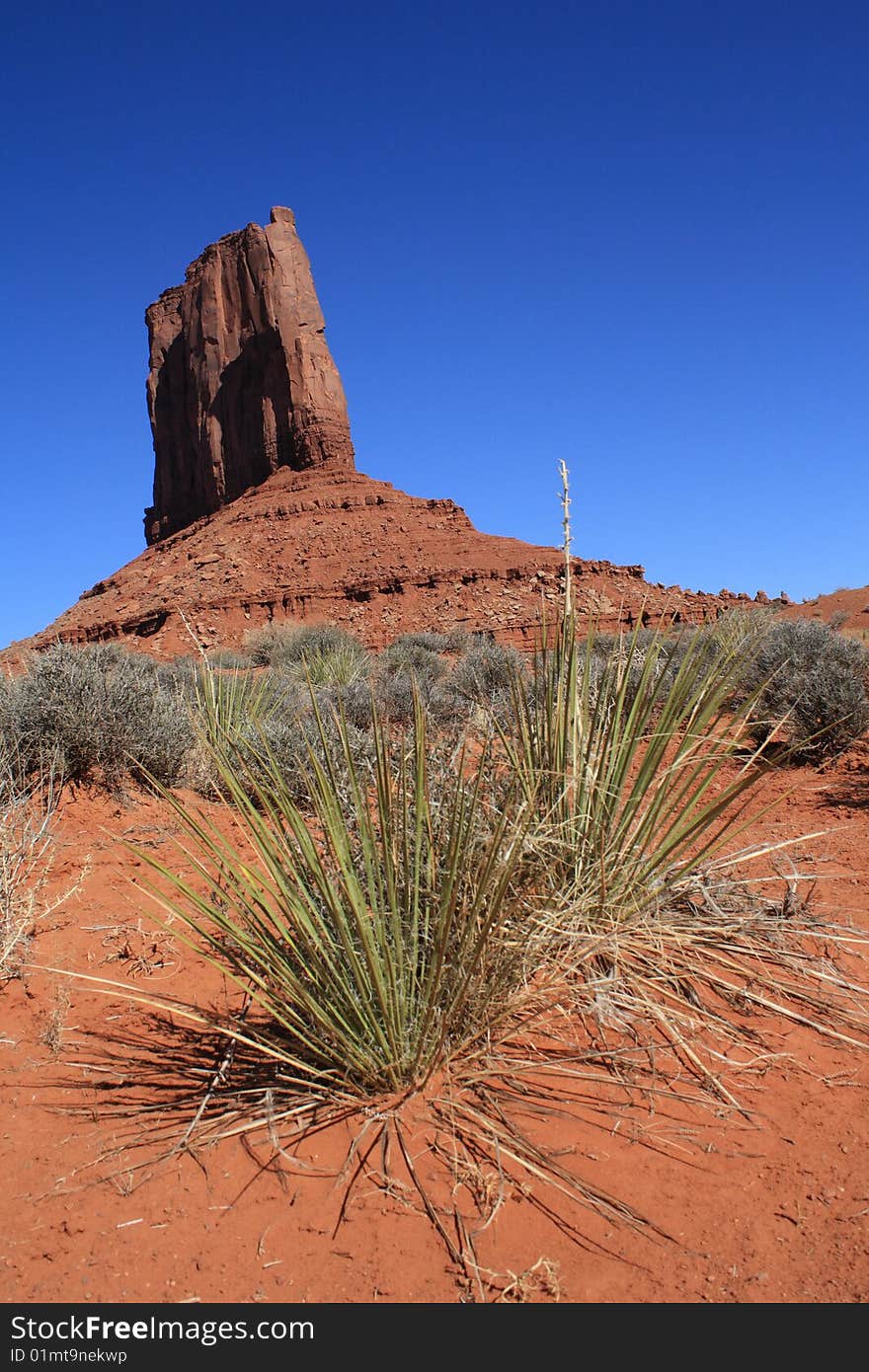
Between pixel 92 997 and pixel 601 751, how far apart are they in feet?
7.02

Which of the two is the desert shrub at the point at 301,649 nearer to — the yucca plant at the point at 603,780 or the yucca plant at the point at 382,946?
the yucca plant at the point at 603,780

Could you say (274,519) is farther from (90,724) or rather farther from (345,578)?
(90,724)

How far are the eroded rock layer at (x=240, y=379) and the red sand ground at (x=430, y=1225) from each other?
42.8m

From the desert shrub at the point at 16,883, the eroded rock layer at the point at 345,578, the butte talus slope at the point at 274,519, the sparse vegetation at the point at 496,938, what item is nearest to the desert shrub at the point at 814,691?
the sparse vegetation at the point at 496,938

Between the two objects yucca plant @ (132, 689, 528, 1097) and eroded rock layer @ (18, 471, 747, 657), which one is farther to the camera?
eroded rock layer @ (18, 471, 747, 657)

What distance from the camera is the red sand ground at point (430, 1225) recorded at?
173 cm

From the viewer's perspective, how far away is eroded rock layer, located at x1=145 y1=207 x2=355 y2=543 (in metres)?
43.5

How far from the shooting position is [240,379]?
1874 inches

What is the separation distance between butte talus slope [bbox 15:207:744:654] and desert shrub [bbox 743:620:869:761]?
1406 cm

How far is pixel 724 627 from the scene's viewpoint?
4121 mm

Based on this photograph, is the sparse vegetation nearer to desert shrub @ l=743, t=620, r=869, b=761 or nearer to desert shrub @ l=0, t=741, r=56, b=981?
desert shrub @ l=0, t=741, r=56, b=981

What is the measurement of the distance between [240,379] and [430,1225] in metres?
50.6

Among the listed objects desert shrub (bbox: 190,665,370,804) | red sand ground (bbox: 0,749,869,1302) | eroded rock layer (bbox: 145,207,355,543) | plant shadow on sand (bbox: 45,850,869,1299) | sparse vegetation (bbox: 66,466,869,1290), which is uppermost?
eroded rock layer (bbox: 145,207,355,543)

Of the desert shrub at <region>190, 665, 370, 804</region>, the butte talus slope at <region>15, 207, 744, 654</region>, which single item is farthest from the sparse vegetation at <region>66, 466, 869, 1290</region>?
the butte talus slope at <region>15, 207, 744, 654</region>
